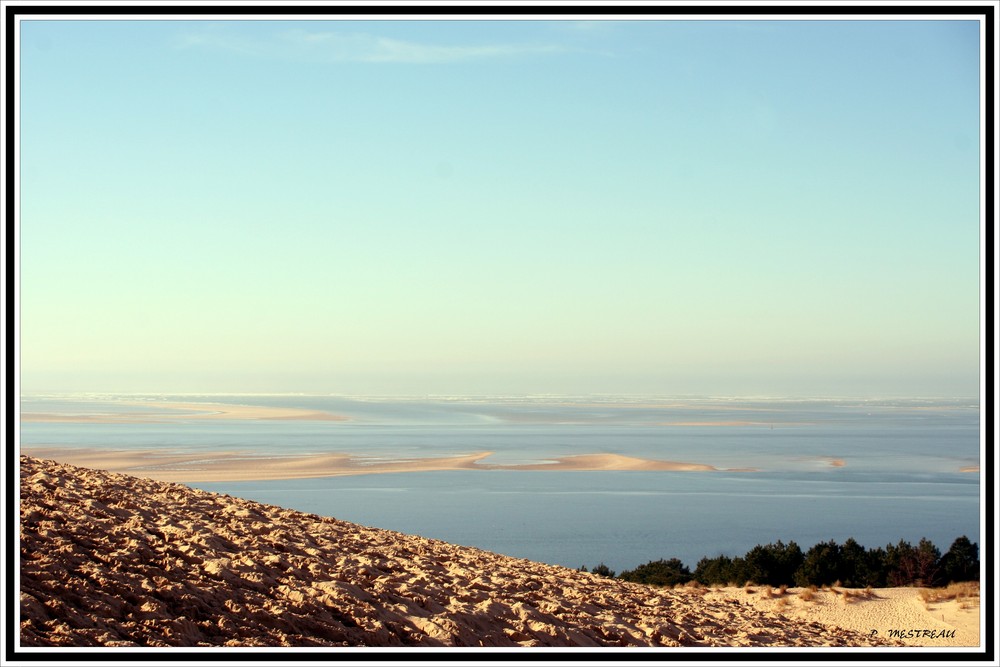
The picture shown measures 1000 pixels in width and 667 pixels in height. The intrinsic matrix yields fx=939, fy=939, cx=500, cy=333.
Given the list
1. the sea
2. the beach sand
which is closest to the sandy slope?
the sea

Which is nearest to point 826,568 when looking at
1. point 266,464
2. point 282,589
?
point 282,589

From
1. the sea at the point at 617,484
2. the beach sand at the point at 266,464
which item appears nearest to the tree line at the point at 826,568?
the sea at the point at 617,484

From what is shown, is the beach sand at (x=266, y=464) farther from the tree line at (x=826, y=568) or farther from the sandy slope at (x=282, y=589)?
the sandy slope at (x=282, y=589)

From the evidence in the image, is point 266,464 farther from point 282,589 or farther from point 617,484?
point 282,589

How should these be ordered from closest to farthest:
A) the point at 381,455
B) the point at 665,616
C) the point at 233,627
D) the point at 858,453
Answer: the point at 233,627 < the point at 665,616 < the point at 381,455 < the point at 858,453

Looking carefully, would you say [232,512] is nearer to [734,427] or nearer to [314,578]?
[314,578]

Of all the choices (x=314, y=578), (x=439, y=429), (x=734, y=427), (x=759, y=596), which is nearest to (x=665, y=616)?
(x=314, y=578)

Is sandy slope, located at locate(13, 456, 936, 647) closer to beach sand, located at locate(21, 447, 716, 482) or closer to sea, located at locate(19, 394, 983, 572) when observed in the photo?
sea, located at locate(19, 394, 983, 572)

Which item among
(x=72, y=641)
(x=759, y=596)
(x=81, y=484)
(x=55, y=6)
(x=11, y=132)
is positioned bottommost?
(x=759, y=596)
